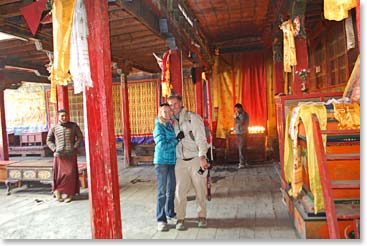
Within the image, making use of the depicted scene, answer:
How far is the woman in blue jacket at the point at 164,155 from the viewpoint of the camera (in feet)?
14.6

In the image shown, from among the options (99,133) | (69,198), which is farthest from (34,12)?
(69,198)

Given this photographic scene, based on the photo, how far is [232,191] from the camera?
6.41 meters

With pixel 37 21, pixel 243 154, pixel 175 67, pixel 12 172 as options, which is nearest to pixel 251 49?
pixel 243 154

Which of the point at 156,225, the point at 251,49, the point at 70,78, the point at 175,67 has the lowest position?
the point at 156,225

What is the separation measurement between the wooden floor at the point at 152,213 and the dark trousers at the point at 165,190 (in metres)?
0.23

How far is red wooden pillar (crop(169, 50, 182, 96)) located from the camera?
6.05 metres

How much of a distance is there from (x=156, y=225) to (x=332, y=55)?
5.18 meters

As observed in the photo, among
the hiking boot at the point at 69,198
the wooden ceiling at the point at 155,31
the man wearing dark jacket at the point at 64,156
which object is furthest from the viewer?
the man wearing dark jacket at the point at 64,156

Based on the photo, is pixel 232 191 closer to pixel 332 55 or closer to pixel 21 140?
pixel 332 55

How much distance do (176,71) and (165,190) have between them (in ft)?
7.84

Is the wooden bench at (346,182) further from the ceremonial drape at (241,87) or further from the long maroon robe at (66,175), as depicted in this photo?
the ceremonial drape at (241,87)

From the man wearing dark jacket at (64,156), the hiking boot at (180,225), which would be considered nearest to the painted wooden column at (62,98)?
the man wearing dark jacket at (64,156)

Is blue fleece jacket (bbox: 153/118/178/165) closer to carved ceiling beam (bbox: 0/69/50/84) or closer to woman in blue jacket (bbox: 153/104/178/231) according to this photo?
woman in blue jacket (bbox: 153/104/178/231)

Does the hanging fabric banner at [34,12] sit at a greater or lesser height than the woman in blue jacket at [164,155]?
greater
